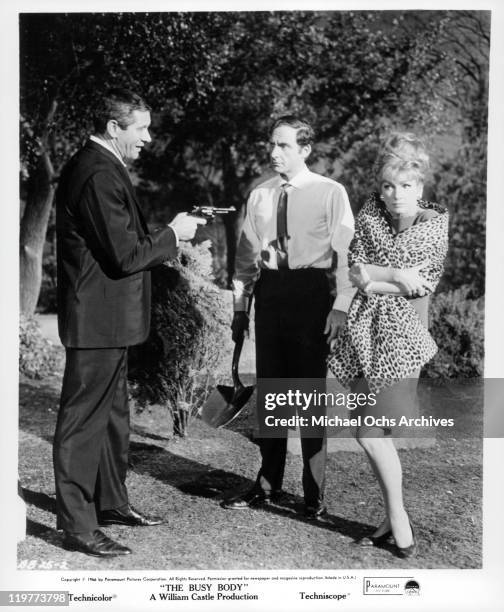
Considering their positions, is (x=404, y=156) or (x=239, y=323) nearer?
(x=404, y=156)

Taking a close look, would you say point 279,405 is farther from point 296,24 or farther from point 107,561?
point 296,24

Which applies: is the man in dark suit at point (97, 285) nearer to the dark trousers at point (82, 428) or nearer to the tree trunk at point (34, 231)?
the dark trousers at point (82, 428)

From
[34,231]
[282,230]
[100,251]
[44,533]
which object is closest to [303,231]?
[282,230]

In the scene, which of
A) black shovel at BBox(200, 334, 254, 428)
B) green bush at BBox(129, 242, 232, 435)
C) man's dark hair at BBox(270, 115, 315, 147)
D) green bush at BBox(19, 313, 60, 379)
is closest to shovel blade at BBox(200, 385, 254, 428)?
black shovel at BBox(200, 334, 254, 428)

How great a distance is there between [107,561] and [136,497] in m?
0.50

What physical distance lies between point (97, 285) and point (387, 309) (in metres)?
1.30

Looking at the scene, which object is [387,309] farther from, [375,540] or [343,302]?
[375,540]

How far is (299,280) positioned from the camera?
3.77 metres

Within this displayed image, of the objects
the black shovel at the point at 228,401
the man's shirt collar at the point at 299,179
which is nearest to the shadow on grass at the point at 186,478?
the black shovel at the point at 228,401

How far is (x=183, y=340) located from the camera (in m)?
4.69

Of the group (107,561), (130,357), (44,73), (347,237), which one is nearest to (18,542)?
(107,561)

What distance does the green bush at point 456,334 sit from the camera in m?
5.46

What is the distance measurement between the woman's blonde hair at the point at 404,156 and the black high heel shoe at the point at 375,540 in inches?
64.8

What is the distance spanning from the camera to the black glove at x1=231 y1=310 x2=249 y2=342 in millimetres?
3988
